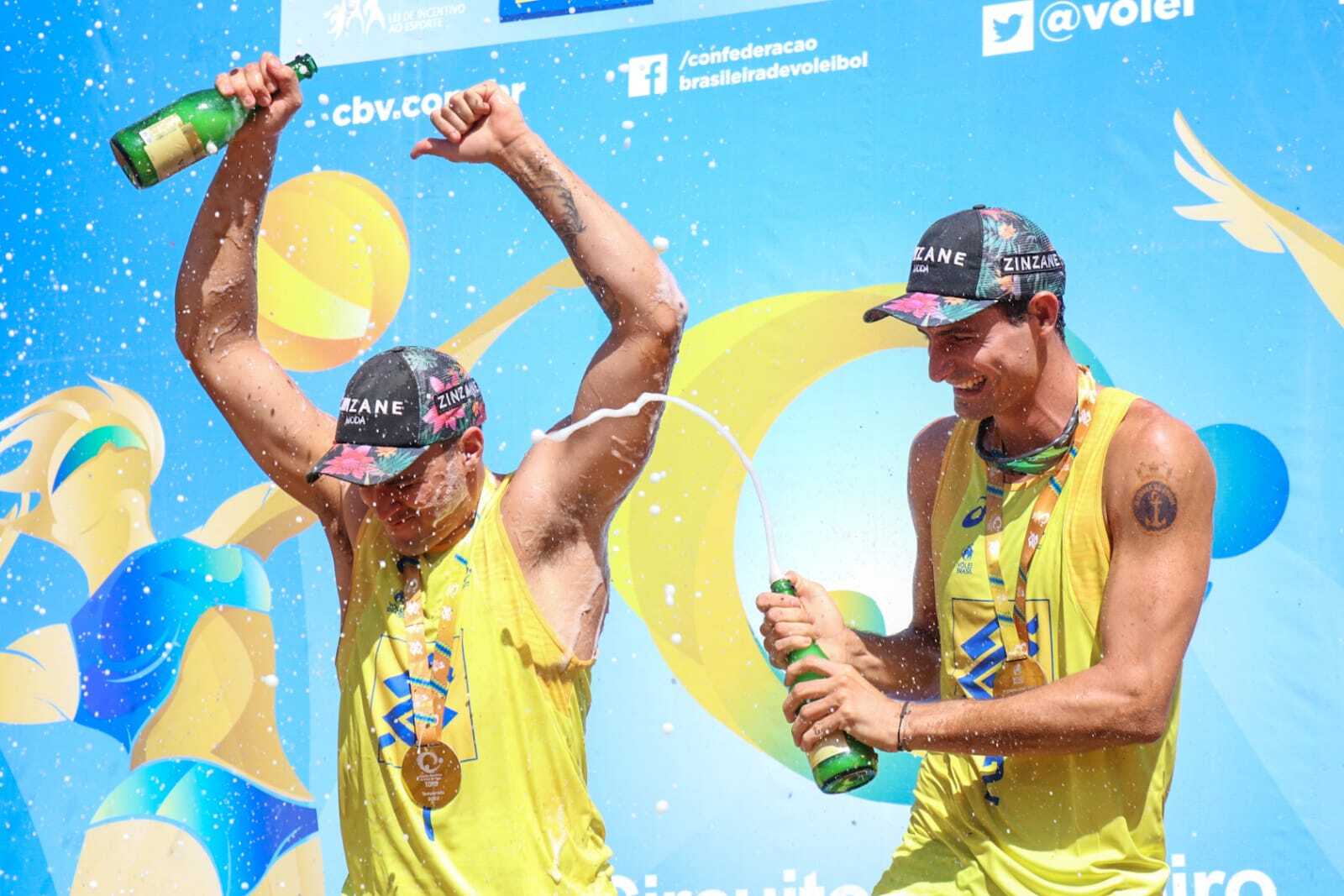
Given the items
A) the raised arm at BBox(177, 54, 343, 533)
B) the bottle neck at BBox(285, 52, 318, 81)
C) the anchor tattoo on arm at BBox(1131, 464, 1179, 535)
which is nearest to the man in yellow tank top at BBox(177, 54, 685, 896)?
the raised arm at BBox(177, 54, 343, 533)

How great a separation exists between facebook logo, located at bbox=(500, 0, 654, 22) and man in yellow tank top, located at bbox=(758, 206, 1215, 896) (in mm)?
2509

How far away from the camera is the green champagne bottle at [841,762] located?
2805mm

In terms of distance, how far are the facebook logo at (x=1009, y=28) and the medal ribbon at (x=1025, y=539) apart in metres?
1.92

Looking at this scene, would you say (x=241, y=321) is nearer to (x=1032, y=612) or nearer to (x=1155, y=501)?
(x=1032, y=612)

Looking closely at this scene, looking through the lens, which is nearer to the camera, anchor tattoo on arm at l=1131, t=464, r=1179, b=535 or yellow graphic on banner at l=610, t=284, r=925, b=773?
anchor tattoo on arm at l=1131, t=464, r=1179, b=535

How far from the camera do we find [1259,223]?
436 centimetres

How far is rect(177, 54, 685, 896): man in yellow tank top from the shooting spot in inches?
124

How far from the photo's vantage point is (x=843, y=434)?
479 centimetres

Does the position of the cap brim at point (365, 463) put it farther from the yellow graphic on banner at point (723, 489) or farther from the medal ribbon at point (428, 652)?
the yellow graphic on banner at point (723, 489)

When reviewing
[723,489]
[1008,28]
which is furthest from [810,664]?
[1008,28]

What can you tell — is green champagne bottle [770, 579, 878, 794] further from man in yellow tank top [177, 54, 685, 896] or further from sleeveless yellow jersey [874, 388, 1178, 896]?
man in yellow tank top [177, 54, 685, 896]

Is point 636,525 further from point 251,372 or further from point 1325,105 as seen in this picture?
point 1325,105

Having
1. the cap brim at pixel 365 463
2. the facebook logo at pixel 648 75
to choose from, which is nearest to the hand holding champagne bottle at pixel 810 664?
the cap brim at pixel 365 463

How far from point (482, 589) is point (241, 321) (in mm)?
914
